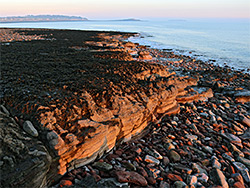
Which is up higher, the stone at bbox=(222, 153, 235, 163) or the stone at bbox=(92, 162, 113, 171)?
the stone at bbox=(92, 162, 113, 171)

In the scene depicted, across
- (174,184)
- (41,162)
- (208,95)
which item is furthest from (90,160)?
(208,95)

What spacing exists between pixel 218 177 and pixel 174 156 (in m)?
1.29

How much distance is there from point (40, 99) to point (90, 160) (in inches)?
91.4

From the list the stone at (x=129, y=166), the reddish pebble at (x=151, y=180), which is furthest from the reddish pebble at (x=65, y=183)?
the reddish pebble at (x=151, y=180)

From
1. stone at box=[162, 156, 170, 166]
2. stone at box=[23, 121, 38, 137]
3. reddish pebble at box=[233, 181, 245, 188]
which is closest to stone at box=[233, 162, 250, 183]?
reddish pebble at box=[233, 181, 245, 188]

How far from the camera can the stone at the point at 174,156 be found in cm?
565

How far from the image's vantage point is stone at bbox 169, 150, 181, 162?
565 centimetres

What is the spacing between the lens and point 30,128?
14.6ft

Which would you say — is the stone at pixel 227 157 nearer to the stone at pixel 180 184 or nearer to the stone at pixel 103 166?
the stone at pixel 180 184

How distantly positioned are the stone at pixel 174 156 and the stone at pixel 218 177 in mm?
958

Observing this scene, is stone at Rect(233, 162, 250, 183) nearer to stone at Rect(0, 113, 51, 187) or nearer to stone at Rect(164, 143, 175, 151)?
stone at Rect(164, 143, 175, 151)

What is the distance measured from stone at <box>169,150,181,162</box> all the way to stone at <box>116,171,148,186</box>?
1.51 m

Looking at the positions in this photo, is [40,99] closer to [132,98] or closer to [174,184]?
[132,98]

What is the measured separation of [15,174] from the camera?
11.3 ft
